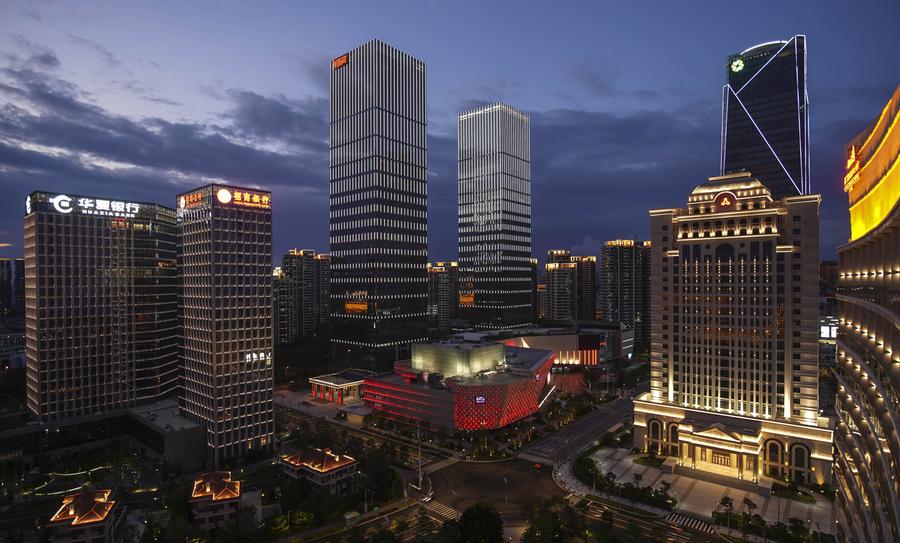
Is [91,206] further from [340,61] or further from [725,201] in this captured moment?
[725,201]

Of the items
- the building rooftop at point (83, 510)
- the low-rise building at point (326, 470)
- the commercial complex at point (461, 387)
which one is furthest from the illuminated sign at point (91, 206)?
the low-rise building at point (326, 470)

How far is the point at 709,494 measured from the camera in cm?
8812

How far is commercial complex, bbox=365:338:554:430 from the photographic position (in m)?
120

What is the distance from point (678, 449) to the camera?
346 feet

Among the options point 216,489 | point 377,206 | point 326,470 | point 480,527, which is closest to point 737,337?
point 480,527

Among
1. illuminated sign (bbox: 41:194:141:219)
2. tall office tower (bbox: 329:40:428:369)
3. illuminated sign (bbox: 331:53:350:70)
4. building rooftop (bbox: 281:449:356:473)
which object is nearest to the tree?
building rooftop (bbox: 281:449:356:473)

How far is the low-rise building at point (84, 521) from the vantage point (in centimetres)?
6850

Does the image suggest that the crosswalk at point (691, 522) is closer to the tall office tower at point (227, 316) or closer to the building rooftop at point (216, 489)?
the building rooftop at point (216, 489)

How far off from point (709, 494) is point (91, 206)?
139773mm

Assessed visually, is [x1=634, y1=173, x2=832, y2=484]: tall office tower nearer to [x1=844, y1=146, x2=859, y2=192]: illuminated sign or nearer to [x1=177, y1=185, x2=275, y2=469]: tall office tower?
[x1=844, y1=146, x2=859, y2=192]: illuminated sign

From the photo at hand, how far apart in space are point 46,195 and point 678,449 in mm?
143866

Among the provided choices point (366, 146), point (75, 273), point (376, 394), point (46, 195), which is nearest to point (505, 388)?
point (376, 394)

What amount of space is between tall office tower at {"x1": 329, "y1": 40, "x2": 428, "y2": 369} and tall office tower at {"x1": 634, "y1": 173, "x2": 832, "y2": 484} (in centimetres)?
8074

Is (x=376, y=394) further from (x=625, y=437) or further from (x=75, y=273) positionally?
(x=75, y=273)
